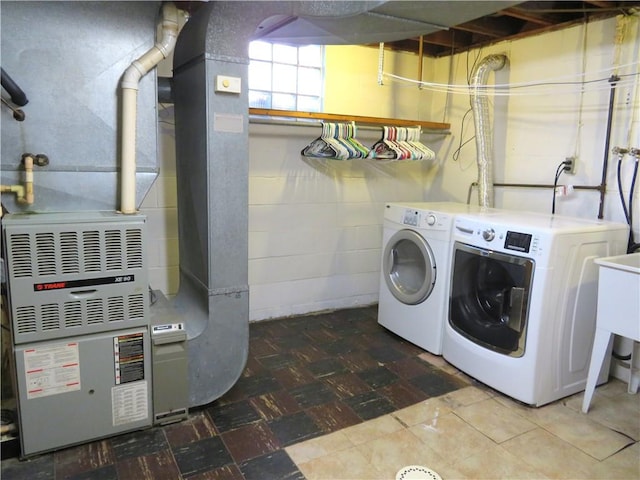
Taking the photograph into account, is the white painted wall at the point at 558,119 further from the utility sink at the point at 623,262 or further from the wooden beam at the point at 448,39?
the utility sink at the point at 623,262

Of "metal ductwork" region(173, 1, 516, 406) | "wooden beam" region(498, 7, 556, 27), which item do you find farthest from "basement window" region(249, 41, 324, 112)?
"wooden beam" region(498, 7, 556, 27)

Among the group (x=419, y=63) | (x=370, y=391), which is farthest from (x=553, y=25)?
(x=370, y=391)

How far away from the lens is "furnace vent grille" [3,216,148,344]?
1775 mm

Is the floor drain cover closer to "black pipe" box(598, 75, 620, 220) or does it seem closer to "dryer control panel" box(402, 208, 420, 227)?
"dryer control panel" box(402, 208, 420, 227)

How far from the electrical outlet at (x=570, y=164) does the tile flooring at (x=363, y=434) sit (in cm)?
137

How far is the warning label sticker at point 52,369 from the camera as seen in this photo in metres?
1.86

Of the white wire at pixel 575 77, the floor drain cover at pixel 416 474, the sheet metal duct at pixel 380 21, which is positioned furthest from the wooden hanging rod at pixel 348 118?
the floor drain cover at pixel 416 474

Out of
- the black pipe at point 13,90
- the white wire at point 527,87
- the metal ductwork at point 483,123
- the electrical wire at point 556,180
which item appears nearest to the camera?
the black pipe at point 13,90

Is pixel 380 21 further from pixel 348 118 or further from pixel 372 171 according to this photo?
pixel 372 171

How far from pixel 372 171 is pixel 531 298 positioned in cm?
187

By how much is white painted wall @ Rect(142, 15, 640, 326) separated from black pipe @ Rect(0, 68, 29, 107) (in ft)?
3.49

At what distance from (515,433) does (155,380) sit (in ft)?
5.76

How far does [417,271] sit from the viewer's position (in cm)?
321

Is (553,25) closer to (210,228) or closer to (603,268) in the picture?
(603,268)
